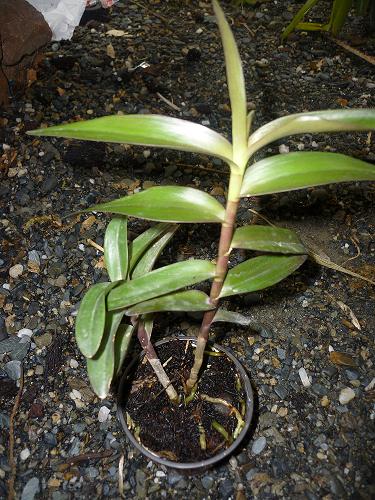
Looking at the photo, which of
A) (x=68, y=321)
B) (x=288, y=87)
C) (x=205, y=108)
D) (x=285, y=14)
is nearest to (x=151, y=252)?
(x=68, y=321)

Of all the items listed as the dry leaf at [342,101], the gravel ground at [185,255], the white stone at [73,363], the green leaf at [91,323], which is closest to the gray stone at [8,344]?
the gravel ground at [185,255]

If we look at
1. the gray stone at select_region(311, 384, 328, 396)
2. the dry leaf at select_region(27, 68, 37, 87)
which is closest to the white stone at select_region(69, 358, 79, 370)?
the gray stone at select_region(311, 384, 328, 396)

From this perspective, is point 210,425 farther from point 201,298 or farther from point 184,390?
point 201,298

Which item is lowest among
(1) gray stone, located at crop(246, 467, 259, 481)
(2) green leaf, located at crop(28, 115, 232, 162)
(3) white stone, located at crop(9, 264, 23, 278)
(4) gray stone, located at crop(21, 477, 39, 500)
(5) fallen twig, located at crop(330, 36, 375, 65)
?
(4) gray stone, located at crop(21, 477, 39, 500)

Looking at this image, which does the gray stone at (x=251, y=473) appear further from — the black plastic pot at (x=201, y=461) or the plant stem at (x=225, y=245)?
the plant stem at (x=225, y=245)

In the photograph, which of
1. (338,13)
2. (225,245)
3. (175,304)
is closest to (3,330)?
(175,304)

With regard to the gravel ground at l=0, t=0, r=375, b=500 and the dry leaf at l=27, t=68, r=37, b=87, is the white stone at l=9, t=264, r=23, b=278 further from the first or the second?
the dry leaf at l=27, t=68, r=37, b=87
